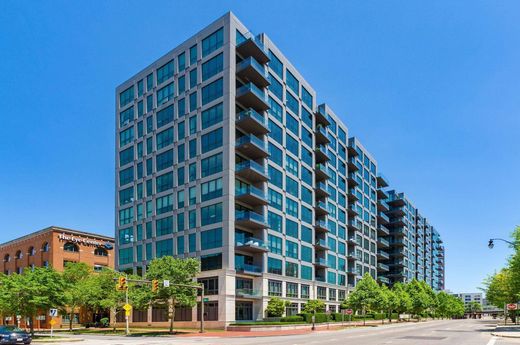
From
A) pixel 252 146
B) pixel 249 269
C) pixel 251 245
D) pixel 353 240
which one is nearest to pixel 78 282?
pixel 249 269

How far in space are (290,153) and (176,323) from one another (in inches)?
1228

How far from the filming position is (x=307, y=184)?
8231 centimetres

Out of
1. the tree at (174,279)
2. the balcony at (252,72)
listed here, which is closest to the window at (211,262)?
the tree at (174,279)

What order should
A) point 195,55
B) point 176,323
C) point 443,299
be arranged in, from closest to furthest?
point 176,323
point 195,55
point 443,299

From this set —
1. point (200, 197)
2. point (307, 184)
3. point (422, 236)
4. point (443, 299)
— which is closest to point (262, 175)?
point (200, 197)

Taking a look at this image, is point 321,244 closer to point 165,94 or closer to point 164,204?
point 164,204

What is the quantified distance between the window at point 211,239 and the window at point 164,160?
44.7ft

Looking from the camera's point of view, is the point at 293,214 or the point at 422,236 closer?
the point at 293,214

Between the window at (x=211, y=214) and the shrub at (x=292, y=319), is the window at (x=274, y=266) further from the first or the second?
the window at (x=211, y=214)

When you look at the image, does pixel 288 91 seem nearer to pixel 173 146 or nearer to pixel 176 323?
pixel 173 146

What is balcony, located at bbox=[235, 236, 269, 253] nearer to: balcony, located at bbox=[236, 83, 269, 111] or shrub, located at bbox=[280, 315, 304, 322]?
shrub, located at bbox=[280, 315, 304, 322]

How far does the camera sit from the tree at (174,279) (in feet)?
169

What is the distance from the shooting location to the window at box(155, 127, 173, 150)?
237ft

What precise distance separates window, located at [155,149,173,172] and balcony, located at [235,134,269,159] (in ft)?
41.4
